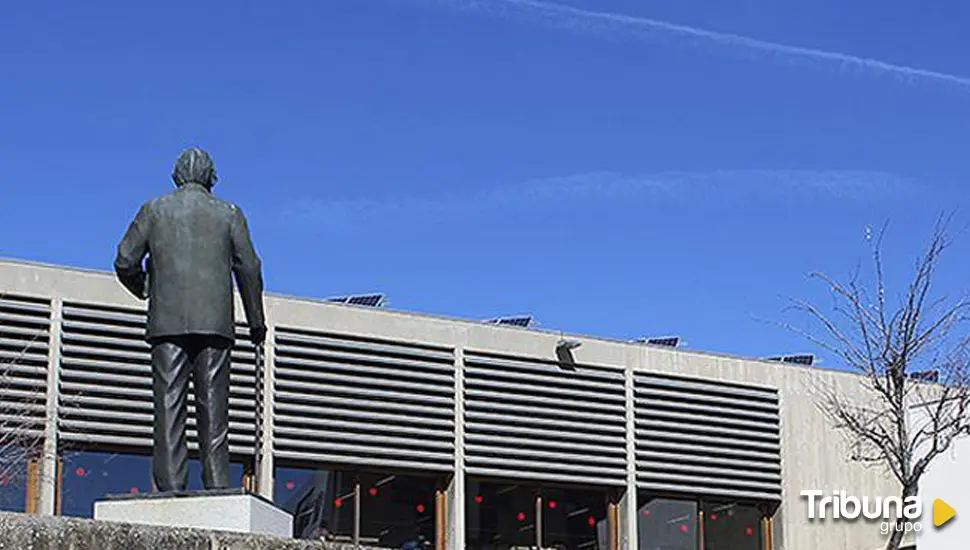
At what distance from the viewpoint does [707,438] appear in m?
29.3

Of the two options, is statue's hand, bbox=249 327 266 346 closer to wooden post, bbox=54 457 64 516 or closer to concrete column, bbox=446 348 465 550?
wooden post, bbox=54 457 64 516

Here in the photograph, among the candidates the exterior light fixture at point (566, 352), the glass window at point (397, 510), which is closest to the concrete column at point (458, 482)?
the glass window at point (397, 510)

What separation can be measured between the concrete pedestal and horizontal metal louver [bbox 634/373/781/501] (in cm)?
1729

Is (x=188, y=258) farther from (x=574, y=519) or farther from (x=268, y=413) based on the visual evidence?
(x=574, y=519)

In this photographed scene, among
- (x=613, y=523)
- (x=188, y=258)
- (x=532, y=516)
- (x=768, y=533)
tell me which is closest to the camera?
(x=188, y=258)

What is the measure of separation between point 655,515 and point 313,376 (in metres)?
6.44

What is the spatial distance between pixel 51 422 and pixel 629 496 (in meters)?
9.04

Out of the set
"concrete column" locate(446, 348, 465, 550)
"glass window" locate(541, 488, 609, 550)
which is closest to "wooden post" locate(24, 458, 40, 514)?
"concrete column" locate(446, 348, 465, 550)

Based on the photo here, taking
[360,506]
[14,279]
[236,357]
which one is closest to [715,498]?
[360,506]

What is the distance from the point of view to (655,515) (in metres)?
29.2

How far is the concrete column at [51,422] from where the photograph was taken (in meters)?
23.3

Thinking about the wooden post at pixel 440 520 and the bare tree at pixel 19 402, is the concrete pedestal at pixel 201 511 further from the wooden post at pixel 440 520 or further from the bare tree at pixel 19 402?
the wooden post at pixel 440 520

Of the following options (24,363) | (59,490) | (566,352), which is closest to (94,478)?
(59,490)

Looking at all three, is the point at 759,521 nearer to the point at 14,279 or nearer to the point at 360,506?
the point at 360,506
